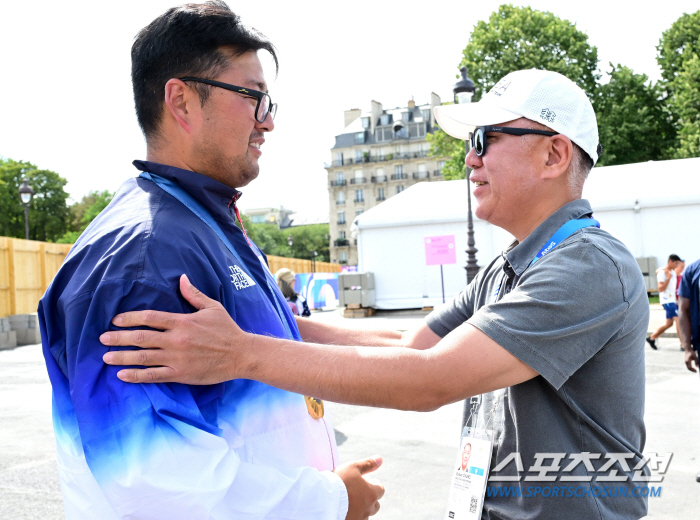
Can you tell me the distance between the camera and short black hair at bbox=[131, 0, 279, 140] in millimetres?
1969

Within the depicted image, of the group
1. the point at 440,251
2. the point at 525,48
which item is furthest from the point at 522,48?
the point at 440,251

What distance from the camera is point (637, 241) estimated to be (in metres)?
21.1

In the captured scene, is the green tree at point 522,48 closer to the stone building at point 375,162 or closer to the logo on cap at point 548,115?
the logo on cap at point 548,115

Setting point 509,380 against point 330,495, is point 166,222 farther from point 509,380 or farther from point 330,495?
point 509,380

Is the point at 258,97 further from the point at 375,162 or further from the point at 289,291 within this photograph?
the point at 375,162

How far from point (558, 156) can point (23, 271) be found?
2093cm

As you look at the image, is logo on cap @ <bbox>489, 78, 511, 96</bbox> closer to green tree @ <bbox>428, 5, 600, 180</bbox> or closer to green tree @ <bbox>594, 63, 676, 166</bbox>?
green tree @ <bbox>428, 5, 600, 180</bbox>

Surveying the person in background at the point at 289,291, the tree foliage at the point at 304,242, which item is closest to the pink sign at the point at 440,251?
the person in background at the point at 289,291

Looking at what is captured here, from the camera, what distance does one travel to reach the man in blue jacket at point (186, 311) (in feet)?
4.94

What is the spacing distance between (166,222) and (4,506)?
4.37 meters

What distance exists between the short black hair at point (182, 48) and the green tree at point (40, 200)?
59.7 m

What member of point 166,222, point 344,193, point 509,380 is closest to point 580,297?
point 509,380

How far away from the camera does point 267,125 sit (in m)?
→ 2.27

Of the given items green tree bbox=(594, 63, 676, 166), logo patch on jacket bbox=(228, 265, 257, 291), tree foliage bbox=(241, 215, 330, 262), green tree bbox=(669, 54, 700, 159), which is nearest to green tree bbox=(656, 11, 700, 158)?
green tree bbox=(669, 54, 700, 159)
